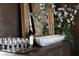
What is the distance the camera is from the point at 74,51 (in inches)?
80.3

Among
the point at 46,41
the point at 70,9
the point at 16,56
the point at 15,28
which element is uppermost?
the point at 70,9

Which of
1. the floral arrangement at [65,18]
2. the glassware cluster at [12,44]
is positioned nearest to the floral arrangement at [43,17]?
the floral arrangement at [65,18]

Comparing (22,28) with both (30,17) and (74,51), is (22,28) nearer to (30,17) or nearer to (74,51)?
(30,17)

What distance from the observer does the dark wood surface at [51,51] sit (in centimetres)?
200

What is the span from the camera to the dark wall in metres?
1.99

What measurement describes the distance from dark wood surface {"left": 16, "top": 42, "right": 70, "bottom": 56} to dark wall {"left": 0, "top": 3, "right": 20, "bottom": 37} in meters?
0.18

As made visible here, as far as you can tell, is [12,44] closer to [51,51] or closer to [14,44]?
[14,44]

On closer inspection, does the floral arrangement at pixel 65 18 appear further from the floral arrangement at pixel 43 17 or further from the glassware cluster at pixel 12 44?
the glassware cluster at pixel 12 44

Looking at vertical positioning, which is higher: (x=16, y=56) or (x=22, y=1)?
(x=22, y=1)

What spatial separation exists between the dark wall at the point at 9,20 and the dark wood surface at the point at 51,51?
7.1 inches

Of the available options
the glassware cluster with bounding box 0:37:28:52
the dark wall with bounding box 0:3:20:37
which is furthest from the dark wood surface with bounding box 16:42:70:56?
the dark wall with bounding box 0:3:20:37

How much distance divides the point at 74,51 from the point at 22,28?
0.50 m

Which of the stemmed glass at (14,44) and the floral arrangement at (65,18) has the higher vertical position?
the floral arrangement at (65,18)

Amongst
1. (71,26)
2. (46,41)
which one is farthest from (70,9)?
(46,41)
